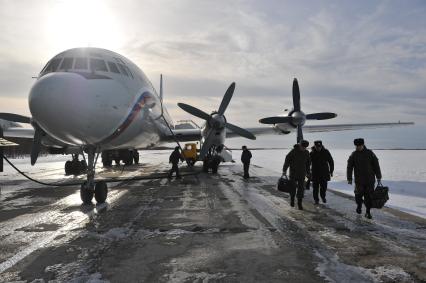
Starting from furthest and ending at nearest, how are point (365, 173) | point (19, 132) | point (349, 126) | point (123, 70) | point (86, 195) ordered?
point (349, 126)
point (19, 132)
point (123, 70)
point (86, 195)
point (365, 173)

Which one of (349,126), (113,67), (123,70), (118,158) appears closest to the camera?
(113,67)

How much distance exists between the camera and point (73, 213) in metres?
8.84

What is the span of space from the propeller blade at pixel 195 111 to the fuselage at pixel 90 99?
Answer: 17.4ft

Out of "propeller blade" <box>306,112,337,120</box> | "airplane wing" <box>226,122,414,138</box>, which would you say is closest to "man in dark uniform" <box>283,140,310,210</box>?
"propeller blade" <box>306,112,337,120</box>

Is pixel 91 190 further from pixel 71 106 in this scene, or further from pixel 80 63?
pixel 80 63

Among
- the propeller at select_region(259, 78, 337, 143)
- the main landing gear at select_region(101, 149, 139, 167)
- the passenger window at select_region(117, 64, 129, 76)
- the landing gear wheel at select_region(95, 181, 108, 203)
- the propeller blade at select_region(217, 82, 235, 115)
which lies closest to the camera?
the landing gear wheel at select_region(95, 181, 108, 203)

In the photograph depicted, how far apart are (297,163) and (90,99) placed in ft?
17.4

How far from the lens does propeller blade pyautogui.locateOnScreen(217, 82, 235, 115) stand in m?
19.2

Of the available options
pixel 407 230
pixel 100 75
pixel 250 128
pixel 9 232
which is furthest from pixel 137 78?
pixel 250 128

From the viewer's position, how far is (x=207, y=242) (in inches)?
237

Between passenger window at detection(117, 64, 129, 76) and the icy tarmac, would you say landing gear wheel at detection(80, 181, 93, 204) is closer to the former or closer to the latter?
the icy tarmac

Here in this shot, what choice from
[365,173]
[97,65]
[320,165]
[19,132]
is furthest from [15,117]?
[365,173]

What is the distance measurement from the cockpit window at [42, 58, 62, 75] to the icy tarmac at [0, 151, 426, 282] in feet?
12.0

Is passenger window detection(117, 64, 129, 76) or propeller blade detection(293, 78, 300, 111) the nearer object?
passenger window detection(117, 64, 129, 76)
